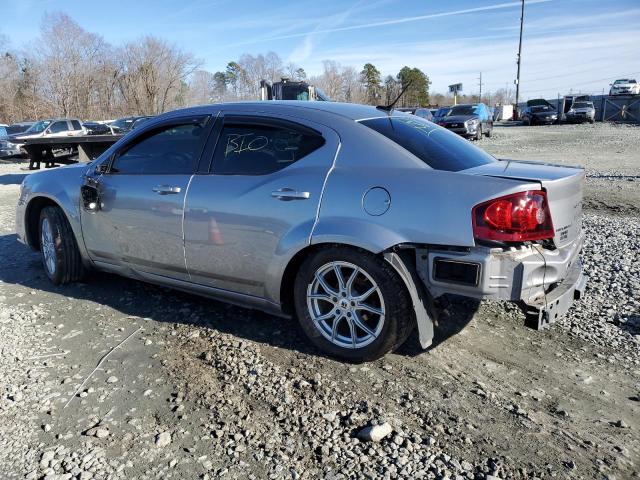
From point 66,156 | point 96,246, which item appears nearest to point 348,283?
point 96,246

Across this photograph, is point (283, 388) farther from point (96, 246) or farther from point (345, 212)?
point (96, 246)

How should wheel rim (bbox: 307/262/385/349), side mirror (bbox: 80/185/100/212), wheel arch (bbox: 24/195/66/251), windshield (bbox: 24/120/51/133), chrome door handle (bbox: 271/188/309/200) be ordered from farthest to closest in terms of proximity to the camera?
windshield (bbox: 24/120/51/133) → wheel arch (bbox: 24/195/66/251) → side mirror (bbox: 80/185/100/212) → chrome door handle (bbox: 271/188/309/200) → wheel rim (bbox: 307/262/385/349)

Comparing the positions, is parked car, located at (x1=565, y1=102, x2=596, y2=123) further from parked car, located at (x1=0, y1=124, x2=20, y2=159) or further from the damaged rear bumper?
the damaged rear bumper

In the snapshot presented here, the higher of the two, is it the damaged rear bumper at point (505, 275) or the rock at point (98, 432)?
the damaged rear bumper at point (505, 275)

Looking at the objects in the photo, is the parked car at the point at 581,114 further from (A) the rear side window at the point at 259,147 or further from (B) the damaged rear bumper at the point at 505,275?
(A) the rear side window at the point at 259,147

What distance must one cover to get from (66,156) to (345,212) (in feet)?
41.5

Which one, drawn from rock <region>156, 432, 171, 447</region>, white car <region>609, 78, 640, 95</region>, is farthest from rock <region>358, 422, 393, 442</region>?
white car <region>609, 78, 640, 95</region>

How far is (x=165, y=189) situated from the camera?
3.99 m

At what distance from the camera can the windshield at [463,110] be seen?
26.7 m

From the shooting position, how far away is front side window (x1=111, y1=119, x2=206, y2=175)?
404cm

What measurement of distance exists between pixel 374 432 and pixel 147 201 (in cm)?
257

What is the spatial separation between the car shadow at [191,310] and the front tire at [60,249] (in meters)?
0.13

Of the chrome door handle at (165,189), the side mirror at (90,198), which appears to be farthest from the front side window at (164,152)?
the side mirror at (90,198)

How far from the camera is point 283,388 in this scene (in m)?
3.09
